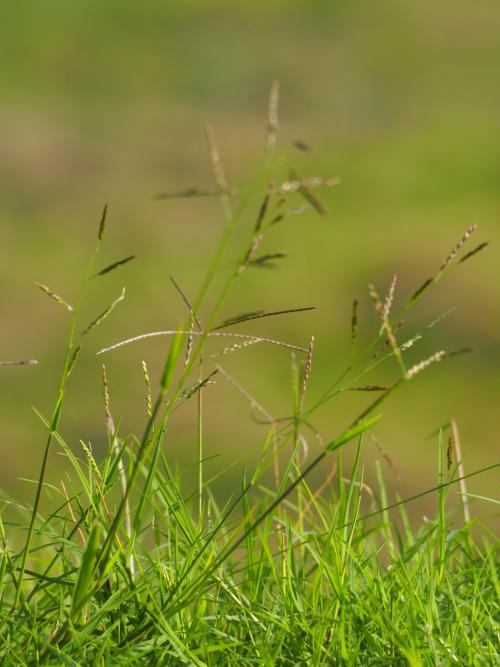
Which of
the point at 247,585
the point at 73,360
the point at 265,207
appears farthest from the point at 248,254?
the point at 247,585

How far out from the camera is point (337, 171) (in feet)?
61.3

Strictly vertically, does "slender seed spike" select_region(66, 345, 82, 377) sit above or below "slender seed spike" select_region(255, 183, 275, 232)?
below

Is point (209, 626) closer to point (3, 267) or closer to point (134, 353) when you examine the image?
point (134, 353)

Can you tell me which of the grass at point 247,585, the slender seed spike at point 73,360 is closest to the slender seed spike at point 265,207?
the grass at point 247,585

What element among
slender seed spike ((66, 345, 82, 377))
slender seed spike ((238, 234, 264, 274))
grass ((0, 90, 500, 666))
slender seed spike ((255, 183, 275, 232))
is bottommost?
grass ((0, 90, 500, 666))

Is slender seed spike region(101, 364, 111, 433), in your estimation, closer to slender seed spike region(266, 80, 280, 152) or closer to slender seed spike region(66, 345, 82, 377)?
slender seed spike region(66, 345, 82, 377)

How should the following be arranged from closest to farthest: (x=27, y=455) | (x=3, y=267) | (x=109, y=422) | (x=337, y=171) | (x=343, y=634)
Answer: (x=343, y=634) → (x=109, y=422) → (x=27, y=455) → (x=3, y=267) → (x=337, y=171)

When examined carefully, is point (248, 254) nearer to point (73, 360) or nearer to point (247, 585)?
point (73, 360)

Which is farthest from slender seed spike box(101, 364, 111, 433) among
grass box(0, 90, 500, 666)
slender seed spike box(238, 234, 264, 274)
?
slender seed spike box(238, 234, 264, 274)

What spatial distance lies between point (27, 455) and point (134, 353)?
2.74 metres

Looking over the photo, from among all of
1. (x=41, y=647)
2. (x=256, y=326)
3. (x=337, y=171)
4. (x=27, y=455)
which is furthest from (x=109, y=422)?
(x=337, y=171)

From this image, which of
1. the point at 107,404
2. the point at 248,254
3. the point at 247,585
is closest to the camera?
the point at 248,254

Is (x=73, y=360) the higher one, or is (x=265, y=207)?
(x=265, y=207)

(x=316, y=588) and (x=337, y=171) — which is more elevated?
(x=316, y=588)
